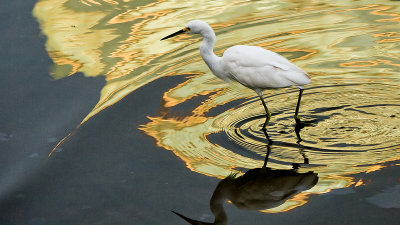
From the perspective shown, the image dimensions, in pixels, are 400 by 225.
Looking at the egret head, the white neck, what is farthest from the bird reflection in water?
the egret head

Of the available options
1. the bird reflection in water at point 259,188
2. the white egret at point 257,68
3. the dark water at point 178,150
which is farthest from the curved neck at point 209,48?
the bird reflection in water at point 259,188

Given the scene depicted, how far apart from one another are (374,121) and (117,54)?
11.2 feet

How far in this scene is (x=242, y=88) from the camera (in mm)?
6645

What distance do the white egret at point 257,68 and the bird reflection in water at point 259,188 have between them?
2.72ft

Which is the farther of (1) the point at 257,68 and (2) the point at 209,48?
A: (2) the point at 209,48

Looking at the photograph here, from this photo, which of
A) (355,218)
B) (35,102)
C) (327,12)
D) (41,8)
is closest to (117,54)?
(35,102)

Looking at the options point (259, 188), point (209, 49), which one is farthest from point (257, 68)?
point (259, 188)

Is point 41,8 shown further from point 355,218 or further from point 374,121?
point 355,218

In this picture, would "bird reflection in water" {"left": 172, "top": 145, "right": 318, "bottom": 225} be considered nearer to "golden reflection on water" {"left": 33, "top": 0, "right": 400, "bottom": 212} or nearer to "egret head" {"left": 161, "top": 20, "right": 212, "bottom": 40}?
"golden reflection on water" {"left": 33, "top": 0, "right": 400, "bottom": 212}

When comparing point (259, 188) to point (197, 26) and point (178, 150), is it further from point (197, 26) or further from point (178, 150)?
point (197, 26)

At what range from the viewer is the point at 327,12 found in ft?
28.0

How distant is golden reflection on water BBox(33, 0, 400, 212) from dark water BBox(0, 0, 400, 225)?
→ 0.07 ft

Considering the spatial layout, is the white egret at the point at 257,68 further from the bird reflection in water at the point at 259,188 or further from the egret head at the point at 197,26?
the bird reflection in water at the point at 259,188

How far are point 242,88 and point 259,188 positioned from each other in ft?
6.95
